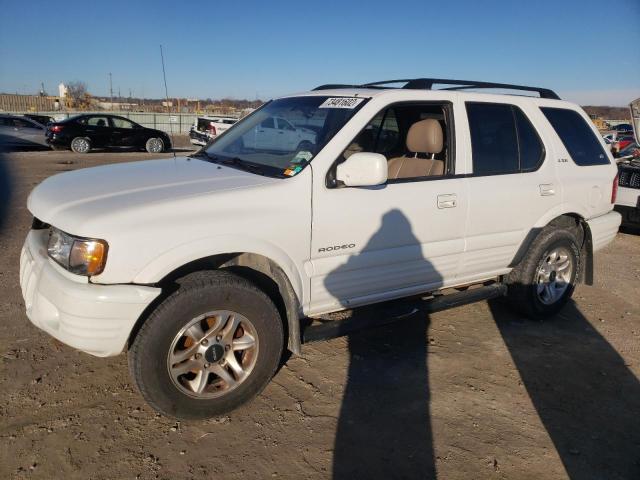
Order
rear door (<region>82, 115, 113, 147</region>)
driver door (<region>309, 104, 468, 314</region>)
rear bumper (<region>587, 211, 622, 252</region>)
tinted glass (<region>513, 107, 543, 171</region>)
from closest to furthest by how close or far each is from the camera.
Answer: driver door (<region>309, 104, 468, 314</region>), tinted glass (<region>513, 107, 543, 171</region>), rear bumper (<region>587, 211, 622, 252</region>), rear door (<region>82, 115, 113, 147</region>)

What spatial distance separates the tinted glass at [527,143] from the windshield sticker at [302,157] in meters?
1.95

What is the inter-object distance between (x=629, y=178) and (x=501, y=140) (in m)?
4.54

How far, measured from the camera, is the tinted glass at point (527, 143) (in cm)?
414

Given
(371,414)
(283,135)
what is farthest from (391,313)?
(283,135)

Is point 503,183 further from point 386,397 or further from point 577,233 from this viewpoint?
point 386,397

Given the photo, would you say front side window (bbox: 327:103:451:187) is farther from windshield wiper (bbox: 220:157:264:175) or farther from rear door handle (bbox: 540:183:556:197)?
rear door handle (bbox: 540:183:556:197)

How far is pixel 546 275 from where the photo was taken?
4.50 m

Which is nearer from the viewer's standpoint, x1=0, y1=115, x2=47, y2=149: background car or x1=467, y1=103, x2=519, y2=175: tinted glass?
x1=467, y1=103, x2=519, y2=175: tinted glass

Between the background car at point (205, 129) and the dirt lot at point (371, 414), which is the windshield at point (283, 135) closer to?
the dirt lot at point (371, 414)

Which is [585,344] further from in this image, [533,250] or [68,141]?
[68,141]

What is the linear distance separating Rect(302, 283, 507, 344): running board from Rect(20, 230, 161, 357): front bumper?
3.63ft

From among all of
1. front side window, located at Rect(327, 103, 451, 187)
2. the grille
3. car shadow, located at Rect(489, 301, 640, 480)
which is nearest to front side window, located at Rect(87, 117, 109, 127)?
front side window, located at Rect(327, 103, 451, 187)

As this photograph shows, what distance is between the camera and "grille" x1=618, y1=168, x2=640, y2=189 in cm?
727

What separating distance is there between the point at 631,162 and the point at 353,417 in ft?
22.9
